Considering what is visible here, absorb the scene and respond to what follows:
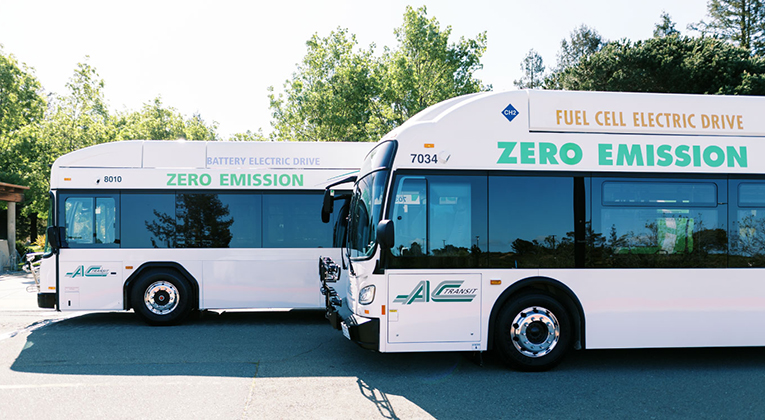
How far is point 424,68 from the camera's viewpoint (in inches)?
1022

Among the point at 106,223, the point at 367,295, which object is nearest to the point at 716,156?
the point at 367,295

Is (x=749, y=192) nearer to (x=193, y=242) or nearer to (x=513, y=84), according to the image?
(x=193, y=242)

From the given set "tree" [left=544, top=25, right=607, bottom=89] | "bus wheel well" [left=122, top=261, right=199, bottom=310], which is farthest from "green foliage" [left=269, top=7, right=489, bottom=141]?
"tree" [left=544, top=25, right=607, bottom=89]

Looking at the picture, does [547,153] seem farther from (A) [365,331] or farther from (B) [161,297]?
(B) [161,297]

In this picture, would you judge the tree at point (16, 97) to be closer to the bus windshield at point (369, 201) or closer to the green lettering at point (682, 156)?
the bus windshield at point (369, 201)

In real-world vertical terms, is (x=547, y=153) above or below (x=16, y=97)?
below

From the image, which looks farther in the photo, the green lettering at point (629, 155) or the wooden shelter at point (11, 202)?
the wooden shelter at point (11, 202)

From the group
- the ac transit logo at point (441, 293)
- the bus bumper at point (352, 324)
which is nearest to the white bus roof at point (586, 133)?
the ac transit logo at point (441, 293)

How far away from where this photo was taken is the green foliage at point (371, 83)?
25.3 m

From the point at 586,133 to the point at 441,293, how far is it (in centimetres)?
270

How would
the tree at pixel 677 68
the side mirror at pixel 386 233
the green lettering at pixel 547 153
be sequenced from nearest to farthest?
the side mirror at pixel 386 233 < the green lettering at pixel 547 153 < the tree at pixel 677 68

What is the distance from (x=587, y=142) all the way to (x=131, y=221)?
24.5ft

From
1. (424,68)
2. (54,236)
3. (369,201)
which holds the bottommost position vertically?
(54,236)

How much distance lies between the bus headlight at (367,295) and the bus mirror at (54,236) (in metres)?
5.83
